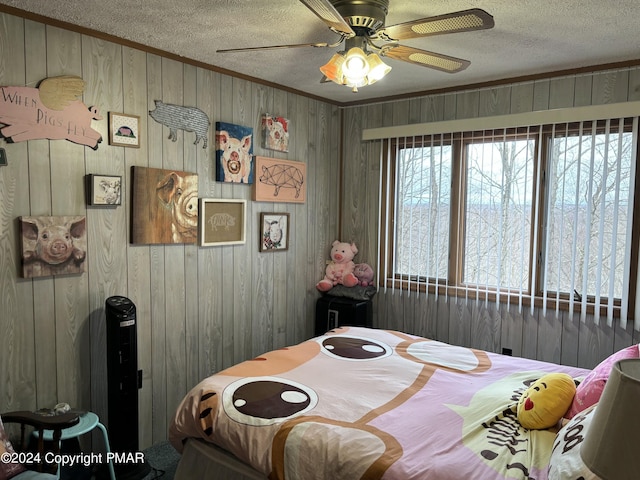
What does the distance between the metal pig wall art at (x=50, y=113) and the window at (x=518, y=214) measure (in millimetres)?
2394

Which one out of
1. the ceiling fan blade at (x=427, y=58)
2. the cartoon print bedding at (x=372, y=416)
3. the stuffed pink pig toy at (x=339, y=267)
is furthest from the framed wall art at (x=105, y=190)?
the stuffed pink pig toy at (x=339, y=267)

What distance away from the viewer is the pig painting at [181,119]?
2.89 m

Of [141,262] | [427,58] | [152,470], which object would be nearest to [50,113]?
[141,262]

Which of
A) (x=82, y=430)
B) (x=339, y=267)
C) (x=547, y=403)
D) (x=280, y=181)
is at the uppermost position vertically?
(x=280, y=181)

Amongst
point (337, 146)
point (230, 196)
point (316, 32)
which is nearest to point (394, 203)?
point (337, 146)

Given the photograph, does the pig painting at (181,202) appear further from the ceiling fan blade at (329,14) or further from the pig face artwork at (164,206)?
the ceiling fan blade at (329,14)

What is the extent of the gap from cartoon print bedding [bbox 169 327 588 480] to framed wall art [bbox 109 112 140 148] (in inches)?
58.1

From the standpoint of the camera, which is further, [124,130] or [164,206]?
[164,206]

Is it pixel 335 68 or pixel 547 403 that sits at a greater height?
pixel 335 68

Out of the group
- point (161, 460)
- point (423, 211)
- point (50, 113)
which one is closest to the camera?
point (50, 113)

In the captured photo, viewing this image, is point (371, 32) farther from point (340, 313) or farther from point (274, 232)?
point (340, 313)

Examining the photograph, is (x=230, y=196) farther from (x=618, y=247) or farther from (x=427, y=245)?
(x=618, y=247)

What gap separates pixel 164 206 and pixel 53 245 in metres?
0.69

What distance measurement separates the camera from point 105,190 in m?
2.62
